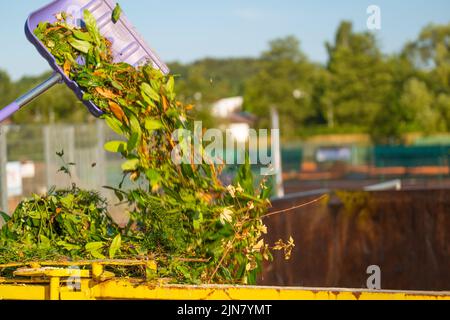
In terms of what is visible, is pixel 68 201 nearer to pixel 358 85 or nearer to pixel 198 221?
pixel 198 221

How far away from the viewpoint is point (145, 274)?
13.0 ft

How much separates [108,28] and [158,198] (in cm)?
119

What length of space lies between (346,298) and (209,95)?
52.9 m

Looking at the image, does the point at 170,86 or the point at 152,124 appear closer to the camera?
the point at 152,124

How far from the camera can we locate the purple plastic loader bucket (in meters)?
4.68

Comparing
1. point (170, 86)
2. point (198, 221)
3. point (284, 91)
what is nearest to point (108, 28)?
point (170, 86)

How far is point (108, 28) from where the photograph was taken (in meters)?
4.82

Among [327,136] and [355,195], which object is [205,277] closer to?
[355,195]

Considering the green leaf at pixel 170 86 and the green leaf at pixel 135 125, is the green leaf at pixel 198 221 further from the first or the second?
the green leaf at pixel 170 86

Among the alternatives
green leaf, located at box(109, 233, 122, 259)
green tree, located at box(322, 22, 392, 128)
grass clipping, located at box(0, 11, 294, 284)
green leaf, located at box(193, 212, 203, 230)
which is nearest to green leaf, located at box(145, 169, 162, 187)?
grass clipping, located at box(0, 11, 294, 284)

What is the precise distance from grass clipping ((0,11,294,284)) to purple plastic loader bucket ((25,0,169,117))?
0.34 feet

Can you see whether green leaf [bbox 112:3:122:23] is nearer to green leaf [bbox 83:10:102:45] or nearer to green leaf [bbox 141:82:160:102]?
green leaf [bbox 83:10:102:45]

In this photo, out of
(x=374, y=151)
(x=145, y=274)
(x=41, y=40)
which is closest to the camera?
(x=145, y=274)
